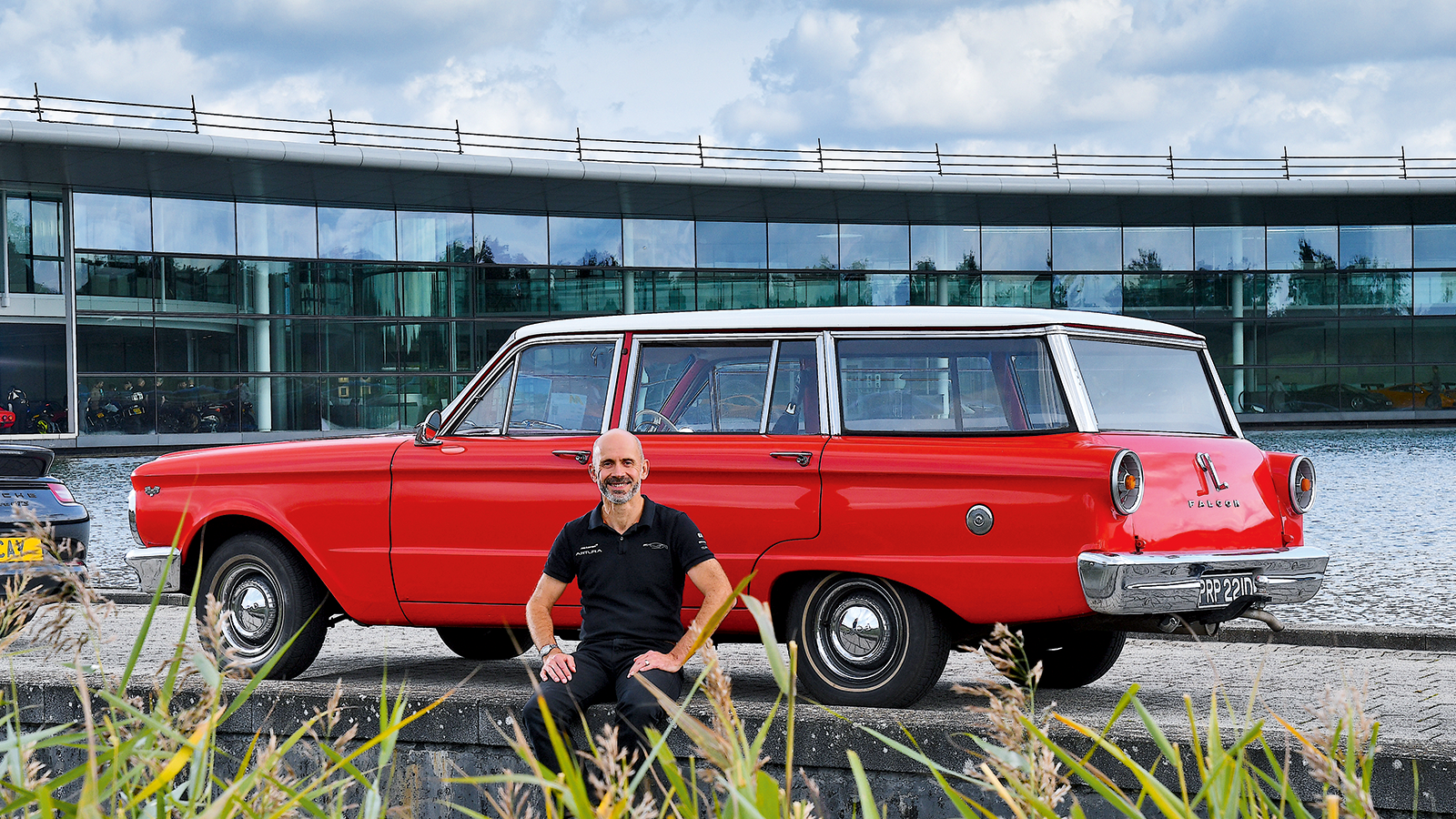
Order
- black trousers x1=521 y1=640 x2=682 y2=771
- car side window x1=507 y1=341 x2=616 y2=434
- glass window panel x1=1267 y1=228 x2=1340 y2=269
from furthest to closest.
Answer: glass window panel x1=1267 y1=228 x2=1340 y2=269
car side window x1=507 y1=341 x2=616 y2=434
black trousers x1=521 y1=640 x2=682 y2=771

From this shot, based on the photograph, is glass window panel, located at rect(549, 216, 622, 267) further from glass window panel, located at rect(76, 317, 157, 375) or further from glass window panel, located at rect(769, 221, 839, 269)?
glass window panel, located at rect(76, 317, 157, 375)

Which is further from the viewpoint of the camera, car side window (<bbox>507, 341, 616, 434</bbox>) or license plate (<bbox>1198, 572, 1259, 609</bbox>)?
car side window (<bbox>507, 341, 616, 434</bbox>)

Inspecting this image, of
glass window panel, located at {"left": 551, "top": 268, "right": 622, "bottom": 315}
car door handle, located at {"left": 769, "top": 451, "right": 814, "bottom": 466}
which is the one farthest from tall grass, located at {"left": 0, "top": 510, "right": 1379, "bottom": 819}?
glass window panel, located at {"left": 551, "top": 268, "right": 622, "bottom": 315}

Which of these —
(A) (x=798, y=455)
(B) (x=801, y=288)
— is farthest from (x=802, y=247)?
(A) (x=798, y=455)

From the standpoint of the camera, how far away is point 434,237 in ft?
106

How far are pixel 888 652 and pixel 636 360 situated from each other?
5.87 feet

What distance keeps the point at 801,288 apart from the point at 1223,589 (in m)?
29.4

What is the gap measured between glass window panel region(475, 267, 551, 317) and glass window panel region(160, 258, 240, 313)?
554 cm

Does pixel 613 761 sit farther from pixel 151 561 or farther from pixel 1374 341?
pixel 1374 341

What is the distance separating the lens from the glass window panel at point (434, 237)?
32219 mm

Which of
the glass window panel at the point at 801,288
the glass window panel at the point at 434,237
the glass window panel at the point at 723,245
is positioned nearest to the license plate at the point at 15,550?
the glass window panel at the point at 434,237

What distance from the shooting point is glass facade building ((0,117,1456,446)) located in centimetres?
3023

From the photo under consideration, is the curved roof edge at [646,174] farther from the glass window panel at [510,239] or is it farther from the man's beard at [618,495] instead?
the man's beard at [618,495]

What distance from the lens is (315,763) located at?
17.7ft
